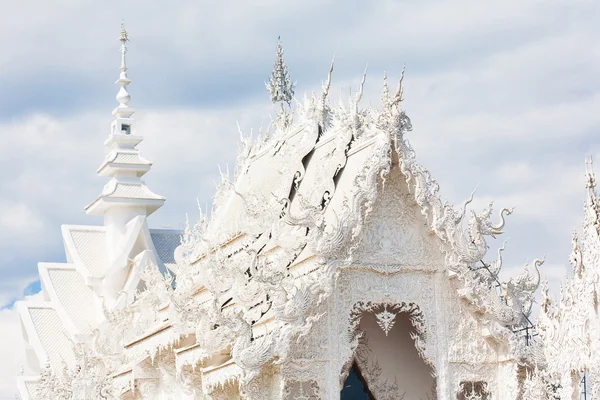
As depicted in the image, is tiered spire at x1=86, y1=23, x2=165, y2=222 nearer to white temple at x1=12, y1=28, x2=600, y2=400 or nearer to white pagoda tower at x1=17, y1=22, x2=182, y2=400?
white pagoda tower at x1=17, y1=22, x2=182, y2=400

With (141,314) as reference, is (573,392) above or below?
below

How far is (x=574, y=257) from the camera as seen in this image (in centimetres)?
1741

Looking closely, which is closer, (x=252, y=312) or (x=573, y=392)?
(x=573, y=392)

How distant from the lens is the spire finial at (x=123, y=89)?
112ft

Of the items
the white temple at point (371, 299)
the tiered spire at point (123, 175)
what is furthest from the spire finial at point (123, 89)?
the white temple at point (371, 299)

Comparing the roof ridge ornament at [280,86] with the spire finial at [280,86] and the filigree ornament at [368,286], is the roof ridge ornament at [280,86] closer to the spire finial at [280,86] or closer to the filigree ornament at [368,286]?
the spire finial at [280,86]

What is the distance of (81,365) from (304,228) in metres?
6.59

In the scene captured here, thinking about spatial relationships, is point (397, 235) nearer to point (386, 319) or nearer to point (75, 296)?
point (386, 319)

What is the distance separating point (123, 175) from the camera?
33.9 metres

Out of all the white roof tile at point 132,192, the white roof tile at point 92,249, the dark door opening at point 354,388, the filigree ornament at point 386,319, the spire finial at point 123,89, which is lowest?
the dark door opening at point 354,388

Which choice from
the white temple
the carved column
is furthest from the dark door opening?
the carved column

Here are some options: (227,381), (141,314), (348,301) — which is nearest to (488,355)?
(348,301)

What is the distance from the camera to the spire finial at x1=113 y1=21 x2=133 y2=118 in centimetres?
3409

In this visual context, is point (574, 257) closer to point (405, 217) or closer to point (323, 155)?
point (405, 217)
